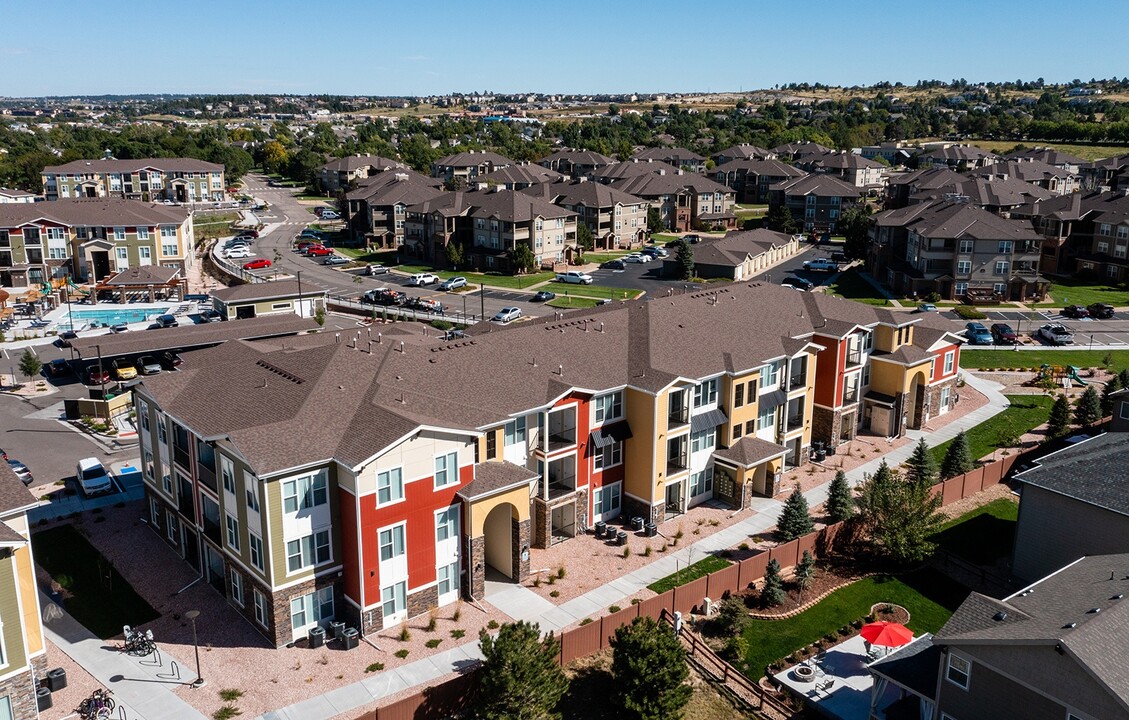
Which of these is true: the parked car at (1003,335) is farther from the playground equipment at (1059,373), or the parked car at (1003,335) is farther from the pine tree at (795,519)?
the pine tree at (795,519)

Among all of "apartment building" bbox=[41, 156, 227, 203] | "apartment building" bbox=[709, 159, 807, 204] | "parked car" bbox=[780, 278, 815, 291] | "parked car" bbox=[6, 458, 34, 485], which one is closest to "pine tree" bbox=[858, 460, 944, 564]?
"parked car" bbox=[6, 458, 34, 485]

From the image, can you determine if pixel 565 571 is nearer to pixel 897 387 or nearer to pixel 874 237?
pixel 897 387

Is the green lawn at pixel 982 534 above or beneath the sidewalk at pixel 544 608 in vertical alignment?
beneath

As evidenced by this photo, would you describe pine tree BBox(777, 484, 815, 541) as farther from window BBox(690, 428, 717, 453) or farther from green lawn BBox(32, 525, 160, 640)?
green lawn BBox(32, 525, 160, 640)

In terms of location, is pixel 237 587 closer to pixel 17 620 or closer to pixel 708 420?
pixel 17 620

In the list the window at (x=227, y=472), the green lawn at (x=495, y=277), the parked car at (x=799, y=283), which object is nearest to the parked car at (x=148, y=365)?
the window at (x=227, y=472)

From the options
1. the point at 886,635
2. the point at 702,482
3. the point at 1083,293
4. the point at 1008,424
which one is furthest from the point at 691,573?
the point at 1083,293
